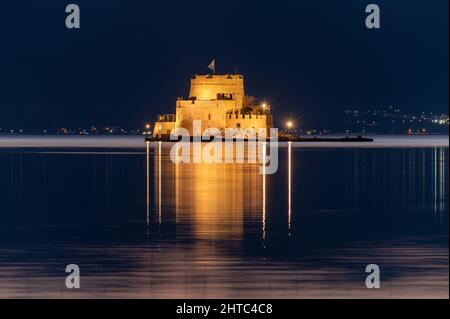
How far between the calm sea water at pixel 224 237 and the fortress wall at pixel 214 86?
177 feet

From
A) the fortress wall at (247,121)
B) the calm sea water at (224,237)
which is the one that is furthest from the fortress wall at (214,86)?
the calm sea water at (224,237)

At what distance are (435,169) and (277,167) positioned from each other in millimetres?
5472

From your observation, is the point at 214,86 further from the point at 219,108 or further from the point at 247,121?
the point at 247,121

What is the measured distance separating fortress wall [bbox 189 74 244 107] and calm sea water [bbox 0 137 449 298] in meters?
53.8

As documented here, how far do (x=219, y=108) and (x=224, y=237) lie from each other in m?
65.1

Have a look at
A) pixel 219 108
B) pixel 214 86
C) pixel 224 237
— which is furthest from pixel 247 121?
pixel 224 237

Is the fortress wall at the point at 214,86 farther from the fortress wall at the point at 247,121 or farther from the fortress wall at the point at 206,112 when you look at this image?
the fortress wall at the point at 247,121

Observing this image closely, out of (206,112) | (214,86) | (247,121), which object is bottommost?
(247,121)

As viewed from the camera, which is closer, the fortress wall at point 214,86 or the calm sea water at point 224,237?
the calm sea water at point 224,237

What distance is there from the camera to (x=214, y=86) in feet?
266

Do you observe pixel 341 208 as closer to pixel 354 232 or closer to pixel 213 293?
pixel 354 232

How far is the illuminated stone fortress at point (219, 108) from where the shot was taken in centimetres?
7944

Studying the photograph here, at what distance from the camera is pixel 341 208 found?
19297 mm

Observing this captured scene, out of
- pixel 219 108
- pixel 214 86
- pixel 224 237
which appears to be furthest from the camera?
pixel 214 86
